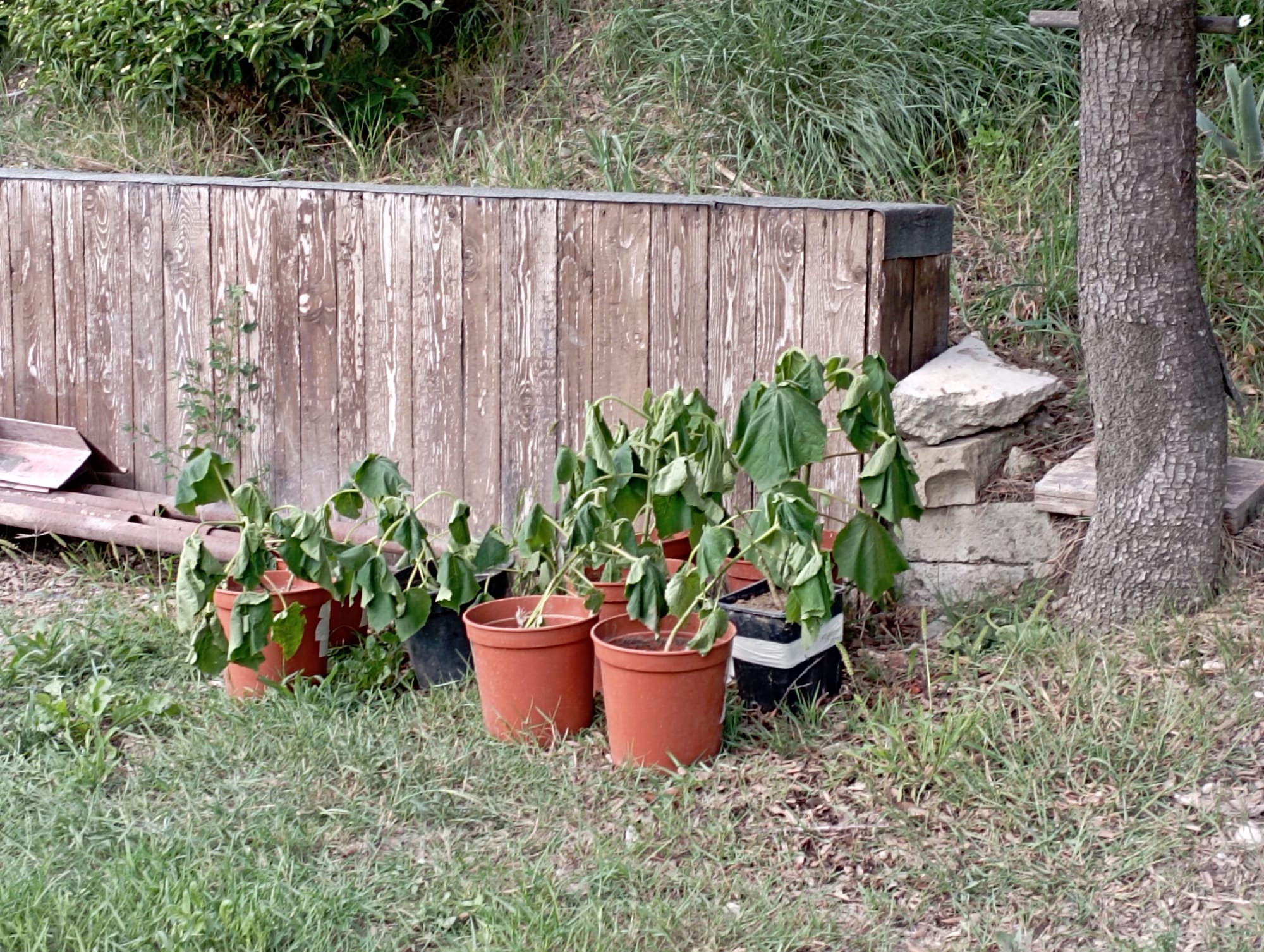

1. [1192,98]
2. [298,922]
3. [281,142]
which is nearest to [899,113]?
[1192,98]

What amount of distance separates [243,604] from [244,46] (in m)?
3.71

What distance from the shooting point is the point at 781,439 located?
330cm

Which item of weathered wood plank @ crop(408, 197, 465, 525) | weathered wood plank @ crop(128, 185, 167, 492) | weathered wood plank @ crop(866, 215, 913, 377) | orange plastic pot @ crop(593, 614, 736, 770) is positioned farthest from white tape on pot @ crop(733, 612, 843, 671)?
weathered wood plank @ crop(128, 185, 167, 492)

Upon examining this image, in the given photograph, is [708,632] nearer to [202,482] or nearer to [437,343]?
[202,482]

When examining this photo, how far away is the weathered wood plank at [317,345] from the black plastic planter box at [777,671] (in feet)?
6.58

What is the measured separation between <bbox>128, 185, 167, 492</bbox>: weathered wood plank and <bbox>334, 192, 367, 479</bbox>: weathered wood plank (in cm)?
89

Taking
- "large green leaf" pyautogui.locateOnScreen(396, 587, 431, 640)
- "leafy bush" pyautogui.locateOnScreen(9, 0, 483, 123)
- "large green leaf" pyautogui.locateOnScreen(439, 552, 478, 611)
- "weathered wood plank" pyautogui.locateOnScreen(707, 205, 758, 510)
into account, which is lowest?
"large green leaf" pyautogui.locateOnScreen(396, 587, 431, 640)

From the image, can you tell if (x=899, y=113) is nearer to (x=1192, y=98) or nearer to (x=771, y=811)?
(x=1192, y=98)

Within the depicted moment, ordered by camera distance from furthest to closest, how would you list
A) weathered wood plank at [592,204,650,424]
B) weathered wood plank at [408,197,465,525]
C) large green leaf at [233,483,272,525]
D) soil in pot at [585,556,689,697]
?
weathered wood plank at [408,197,465,525] → weathered wood plank at [592,204,650,424] → soil in pot at [585,556,689,697] → large green leaf at [233,483,272,525]

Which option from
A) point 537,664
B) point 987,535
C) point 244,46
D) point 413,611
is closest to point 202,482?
point 413,611

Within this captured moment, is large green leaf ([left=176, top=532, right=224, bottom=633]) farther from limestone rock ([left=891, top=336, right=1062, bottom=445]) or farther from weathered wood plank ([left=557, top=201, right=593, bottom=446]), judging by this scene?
limestone rock ([left=891, top=336, right=1062, bottom=445])

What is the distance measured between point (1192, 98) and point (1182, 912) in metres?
2.03

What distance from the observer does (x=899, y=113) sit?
227 inches

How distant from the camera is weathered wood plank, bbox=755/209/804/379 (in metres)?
4.12
